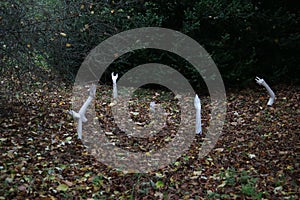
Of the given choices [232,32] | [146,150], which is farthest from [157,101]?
[146,150]

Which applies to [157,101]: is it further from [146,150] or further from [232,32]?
[146,150]

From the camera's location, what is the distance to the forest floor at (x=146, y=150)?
4031 millimetres

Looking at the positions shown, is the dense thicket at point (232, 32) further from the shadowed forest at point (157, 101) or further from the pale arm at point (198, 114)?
the pale arm at point (198, 114)

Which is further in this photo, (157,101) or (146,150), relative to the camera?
(157,101)

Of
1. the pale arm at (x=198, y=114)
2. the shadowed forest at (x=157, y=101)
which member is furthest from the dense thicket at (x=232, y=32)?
the pale arm at (x=198, y=114)

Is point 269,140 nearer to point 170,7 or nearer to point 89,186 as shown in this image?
point 89,186

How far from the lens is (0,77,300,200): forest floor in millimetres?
4031

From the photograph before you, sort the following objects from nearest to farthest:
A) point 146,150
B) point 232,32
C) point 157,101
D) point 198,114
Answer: point 146,150
point 198,114
point 157,101
point 232,32

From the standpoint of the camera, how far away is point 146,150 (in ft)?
17.6

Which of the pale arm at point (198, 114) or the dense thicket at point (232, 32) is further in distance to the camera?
the dense thicket at point (232, 32)

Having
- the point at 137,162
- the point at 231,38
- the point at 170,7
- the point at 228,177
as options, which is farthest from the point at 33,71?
the point at 231,38

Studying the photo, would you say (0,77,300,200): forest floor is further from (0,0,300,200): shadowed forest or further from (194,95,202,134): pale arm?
(194,95,202,134): pale arm

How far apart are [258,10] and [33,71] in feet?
18.7

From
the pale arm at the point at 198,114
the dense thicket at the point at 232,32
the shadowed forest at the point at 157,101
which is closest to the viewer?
the shadowed forest at the point at 157,101
